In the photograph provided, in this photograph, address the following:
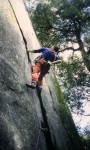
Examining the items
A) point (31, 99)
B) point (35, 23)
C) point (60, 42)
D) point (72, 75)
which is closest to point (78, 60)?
point (72, 75)

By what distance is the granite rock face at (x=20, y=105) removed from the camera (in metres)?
6.16

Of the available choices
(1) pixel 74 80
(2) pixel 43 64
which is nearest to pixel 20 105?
(2) pixel 43 64

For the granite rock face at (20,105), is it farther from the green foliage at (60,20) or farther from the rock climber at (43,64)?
the green foliage at (60,20)

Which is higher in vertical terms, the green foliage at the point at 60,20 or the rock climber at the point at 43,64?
the green foliage at the point at 60,20

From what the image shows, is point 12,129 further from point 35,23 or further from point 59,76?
point 35,23

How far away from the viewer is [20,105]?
23.0 feet

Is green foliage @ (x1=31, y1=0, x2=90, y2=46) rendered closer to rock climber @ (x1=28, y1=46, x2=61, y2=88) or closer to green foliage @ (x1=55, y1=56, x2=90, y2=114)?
green foliage @ (x1=55, y1=56, x2=90, y2=114)

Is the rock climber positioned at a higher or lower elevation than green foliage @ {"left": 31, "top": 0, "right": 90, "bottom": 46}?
lower

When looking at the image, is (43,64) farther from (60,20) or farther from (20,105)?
(60,20)

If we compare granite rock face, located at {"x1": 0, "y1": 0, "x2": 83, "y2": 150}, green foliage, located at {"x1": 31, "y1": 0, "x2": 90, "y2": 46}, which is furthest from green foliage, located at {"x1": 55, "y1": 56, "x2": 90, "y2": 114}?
granite rock face, located at {"x1": 0, "y1": 0, "x2": 83, "y2": 150}

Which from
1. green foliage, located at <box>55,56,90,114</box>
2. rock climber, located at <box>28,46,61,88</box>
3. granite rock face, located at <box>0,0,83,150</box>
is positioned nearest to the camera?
granite rock face, located at <box>0,0,83,150</box>

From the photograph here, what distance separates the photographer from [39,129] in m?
7.46

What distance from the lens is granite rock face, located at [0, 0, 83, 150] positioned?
243 inches

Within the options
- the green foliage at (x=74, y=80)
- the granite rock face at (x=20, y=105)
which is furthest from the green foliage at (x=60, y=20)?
the granite rock face at (x=20, y=105)
